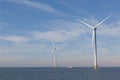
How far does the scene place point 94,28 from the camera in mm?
160000

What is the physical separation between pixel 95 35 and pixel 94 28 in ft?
13.2

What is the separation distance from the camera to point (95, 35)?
15875 cm
